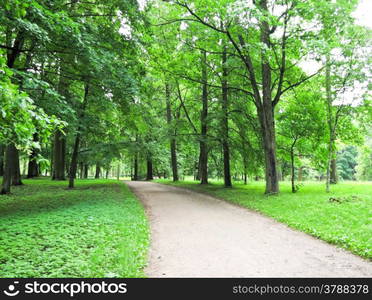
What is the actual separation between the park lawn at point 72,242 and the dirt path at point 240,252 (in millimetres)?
488

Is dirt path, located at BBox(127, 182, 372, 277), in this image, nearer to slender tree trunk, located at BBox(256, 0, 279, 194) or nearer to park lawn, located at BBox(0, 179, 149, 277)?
park lawn, located at BBox(0, 179, 149, 277)

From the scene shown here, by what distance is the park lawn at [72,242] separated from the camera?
3.99 metres

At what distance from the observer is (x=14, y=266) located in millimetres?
3936

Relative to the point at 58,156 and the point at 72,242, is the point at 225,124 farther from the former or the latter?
the point at 58,156

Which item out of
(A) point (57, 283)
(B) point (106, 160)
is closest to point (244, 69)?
(B) point (106, 160)

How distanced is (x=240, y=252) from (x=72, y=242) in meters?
3.60

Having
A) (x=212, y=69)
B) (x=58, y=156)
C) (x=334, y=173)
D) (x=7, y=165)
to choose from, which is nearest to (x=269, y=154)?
(x=212, y=69)

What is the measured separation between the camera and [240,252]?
506 cm

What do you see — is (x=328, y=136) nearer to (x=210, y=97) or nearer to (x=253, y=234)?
(x=210, y=97)

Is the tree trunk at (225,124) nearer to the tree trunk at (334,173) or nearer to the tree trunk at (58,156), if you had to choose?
the tree trunk at (334,173)

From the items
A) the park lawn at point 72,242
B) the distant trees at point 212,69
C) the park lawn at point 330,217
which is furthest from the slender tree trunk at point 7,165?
the park lawn at point 330,217

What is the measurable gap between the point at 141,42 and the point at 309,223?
32.1ft

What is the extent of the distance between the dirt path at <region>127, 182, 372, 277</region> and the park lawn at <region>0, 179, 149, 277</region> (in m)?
0.49

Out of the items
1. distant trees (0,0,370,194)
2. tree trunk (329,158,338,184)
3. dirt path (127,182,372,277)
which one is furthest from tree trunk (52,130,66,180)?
tree trunk (329,158,338,184)
